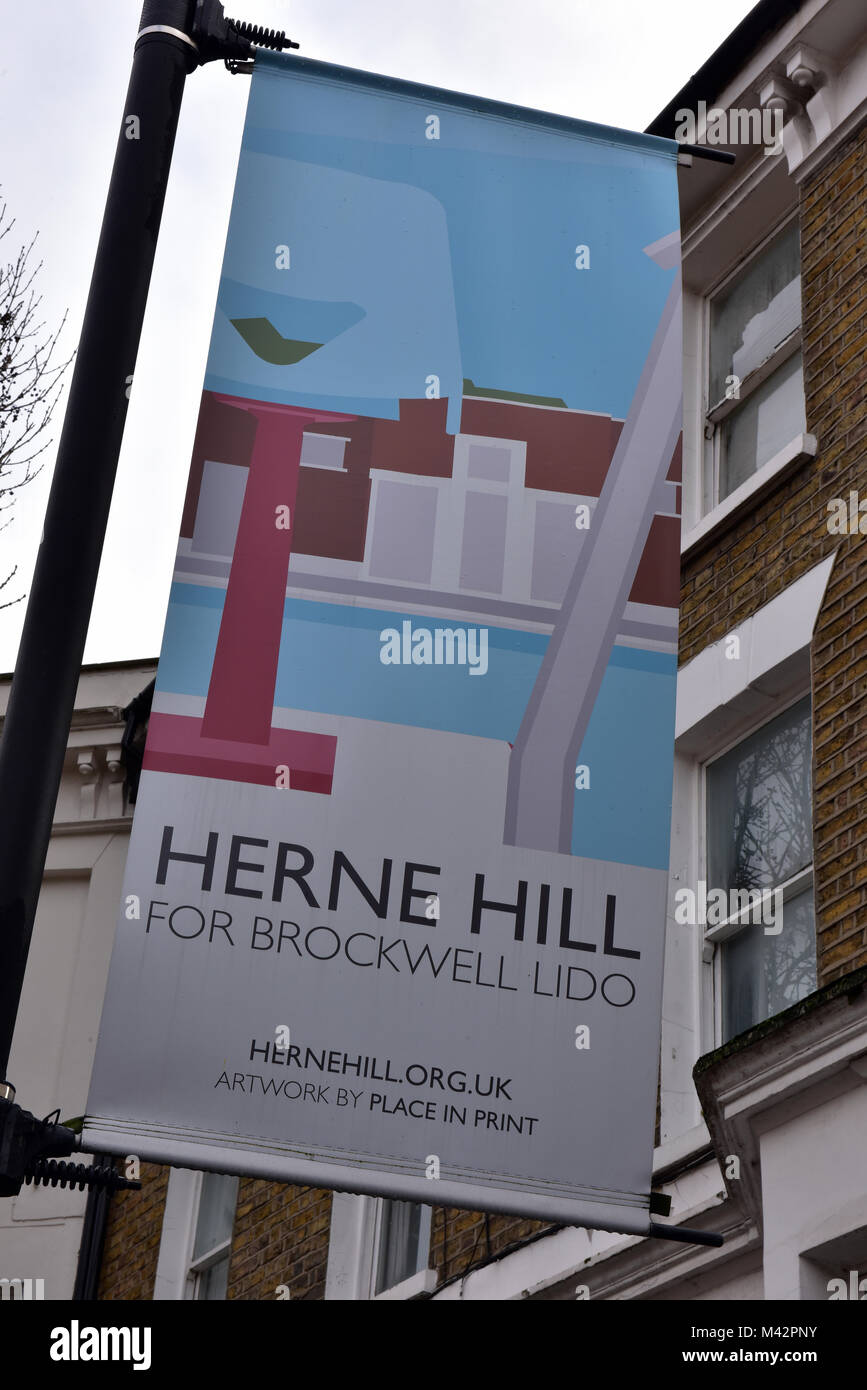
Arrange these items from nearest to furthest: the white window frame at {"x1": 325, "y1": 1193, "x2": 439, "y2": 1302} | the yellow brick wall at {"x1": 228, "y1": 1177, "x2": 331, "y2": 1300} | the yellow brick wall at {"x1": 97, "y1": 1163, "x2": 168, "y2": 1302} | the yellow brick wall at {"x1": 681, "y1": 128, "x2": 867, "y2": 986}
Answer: the yellow brick wall at {"x1": 681, "y1": 128, "x2": 867, "y2": 986}, the white window frame at {"x1": 325, "y1": 1193, "x2": 439, "y2": 1302}, the yellow brick wall at {"x1": 228, "y1": 1177, "x2": 331, "y2": 1300}, the yellow brick wall at {"x1": 97, "y1": 1163, "x2": 168, "y2": 1302}

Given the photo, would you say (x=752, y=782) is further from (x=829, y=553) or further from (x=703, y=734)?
(x=829, y=553)

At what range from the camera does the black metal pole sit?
3.83 m

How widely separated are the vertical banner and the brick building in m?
0.13

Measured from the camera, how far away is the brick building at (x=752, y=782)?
6105 mm

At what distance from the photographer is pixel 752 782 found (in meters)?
8.52

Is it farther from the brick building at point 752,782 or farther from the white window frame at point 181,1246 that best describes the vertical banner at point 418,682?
the white window frame at point 181,1246

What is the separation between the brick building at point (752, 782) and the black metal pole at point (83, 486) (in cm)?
83

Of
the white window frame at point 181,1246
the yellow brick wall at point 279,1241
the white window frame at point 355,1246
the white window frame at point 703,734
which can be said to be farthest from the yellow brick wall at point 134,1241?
the white window frame at point 703,734

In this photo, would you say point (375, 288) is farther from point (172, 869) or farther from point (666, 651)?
point (172, 869)

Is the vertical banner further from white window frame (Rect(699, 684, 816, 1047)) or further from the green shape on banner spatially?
white window frame (Rect(699, 684, 816, 1047))

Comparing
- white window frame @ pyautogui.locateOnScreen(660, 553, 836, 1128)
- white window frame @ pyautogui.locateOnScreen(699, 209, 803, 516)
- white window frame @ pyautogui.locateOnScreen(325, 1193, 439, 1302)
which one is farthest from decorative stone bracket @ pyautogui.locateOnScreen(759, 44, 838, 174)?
white window frame @ pyautogui.locateOnScreen(325, 1193, 439, 1302)

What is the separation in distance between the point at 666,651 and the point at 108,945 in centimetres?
946

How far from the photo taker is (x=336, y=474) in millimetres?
5383

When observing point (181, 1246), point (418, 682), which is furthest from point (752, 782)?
point (181, 1246)
